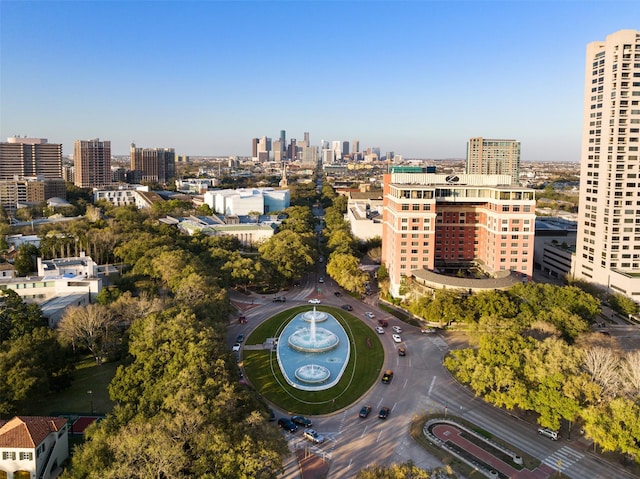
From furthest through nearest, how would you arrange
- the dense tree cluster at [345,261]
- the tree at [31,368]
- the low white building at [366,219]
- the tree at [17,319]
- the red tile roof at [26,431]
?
1. the low white building at [366,219]
2. the dense tree cluster at [345,261]
3. the tree at [17,319]
4. the tree at [31,368]
5. the red tile roof at [26,431]

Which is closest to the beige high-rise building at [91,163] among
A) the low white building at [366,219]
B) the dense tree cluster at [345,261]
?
the low white building at [366,219]

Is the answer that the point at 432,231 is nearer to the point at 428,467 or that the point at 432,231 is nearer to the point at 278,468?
the point at 428,467

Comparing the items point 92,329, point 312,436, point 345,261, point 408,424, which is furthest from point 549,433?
point 92,329

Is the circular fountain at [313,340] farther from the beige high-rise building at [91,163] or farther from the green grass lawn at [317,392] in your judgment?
the beige high-rise building at [91,163]

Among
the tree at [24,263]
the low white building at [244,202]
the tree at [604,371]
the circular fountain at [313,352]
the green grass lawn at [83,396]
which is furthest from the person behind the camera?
the low white building at [244,202]

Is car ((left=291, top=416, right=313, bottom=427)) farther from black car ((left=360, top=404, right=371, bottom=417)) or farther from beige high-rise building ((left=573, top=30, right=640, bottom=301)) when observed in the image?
beige high-rise building ((left=573, top=30, right=640, bottom=301))

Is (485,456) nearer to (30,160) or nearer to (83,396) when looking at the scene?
(83,396)
